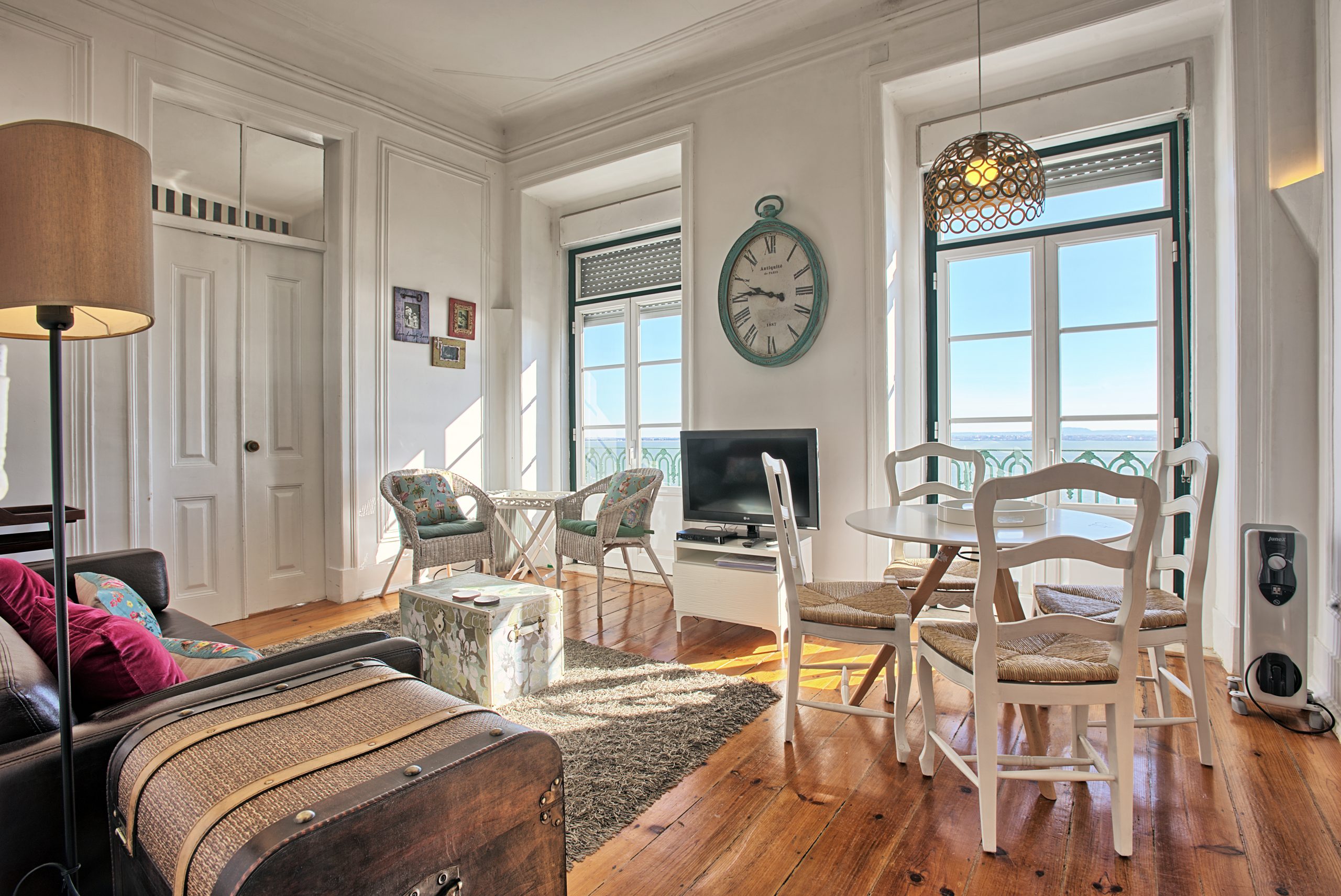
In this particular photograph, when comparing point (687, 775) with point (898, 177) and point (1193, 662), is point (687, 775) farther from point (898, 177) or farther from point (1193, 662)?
point (898, 177)

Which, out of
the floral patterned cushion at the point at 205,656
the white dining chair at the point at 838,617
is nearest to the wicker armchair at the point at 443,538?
the floral patterned cushion at the point at 205,656

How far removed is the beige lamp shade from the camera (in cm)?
118

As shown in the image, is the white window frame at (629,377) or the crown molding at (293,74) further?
the white window frame at (629,377)

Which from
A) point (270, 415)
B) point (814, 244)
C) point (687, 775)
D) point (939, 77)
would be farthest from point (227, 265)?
point (939, 77)

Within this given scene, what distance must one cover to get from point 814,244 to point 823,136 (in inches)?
23.6

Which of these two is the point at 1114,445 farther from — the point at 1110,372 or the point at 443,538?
the point at 443,538

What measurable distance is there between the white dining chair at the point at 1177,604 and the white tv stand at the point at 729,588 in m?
1.27

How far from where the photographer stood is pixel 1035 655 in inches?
73.3

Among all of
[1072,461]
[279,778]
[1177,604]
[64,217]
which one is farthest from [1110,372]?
[64,217]

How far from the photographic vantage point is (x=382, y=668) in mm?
1356

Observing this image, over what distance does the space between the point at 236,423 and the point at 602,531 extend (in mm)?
2203

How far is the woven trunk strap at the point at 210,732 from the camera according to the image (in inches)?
39.0

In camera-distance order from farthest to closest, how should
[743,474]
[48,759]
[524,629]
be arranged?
[743,474] → [524,629] → [48,759]

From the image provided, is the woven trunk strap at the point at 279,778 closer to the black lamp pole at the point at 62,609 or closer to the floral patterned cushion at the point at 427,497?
the black lamp pole at the point at 62,609
